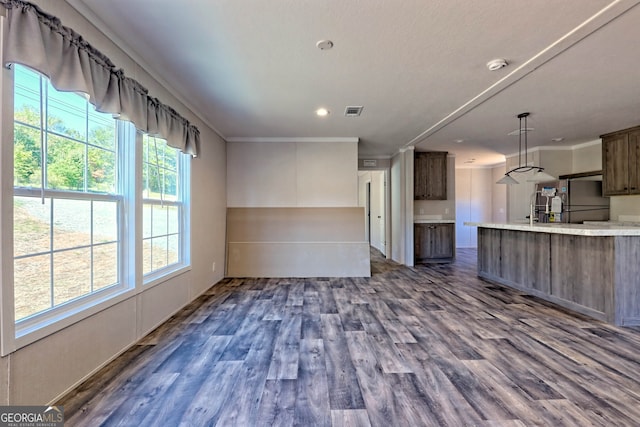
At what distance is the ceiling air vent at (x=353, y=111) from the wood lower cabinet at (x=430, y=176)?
3.03 metres

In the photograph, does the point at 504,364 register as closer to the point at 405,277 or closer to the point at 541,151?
the point at 405,277

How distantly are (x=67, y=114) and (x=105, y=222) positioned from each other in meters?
0.82

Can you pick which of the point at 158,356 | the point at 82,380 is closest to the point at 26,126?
the point at 82,380

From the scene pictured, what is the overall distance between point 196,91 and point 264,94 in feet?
2.52

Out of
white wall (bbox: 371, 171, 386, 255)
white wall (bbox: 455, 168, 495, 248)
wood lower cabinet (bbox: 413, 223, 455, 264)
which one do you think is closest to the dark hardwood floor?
wood lower cabinet (bbox: 413, 223, 455, 264)

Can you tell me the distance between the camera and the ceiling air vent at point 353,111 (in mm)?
3672

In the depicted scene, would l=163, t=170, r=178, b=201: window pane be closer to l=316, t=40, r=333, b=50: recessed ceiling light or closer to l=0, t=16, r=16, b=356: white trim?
l=0, t=16, r=16, b=356: white trim

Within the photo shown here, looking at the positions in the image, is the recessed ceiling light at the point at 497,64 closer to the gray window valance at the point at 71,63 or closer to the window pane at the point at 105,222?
the gray window valance at the point at 71,63

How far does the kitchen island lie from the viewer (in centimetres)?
285

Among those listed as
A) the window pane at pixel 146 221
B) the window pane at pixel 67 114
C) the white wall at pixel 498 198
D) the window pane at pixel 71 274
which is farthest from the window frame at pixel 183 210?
the white wall at pixel 498 198

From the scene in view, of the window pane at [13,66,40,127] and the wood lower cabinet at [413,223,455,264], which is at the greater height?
the window pane at [13,66,40,127]

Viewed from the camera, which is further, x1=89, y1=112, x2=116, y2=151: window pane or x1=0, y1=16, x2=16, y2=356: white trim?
x1=89, y1=112, x2=116, y2=151: window pane

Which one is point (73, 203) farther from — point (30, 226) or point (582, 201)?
point (582, 201)

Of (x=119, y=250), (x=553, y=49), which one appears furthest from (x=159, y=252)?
(x=553, y=49)
